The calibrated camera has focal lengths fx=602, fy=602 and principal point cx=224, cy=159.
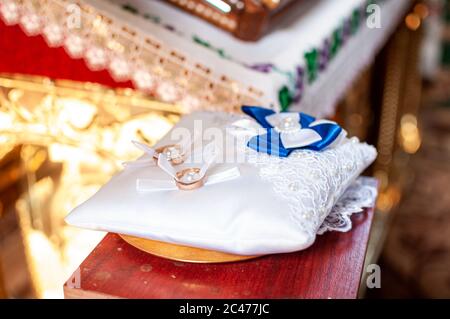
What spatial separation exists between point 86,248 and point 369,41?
78 centimetres

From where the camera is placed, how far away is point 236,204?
1.88 ft

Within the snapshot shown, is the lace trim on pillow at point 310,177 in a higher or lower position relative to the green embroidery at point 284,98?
lower

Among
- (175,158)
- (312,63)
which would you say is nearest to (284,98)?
(312,63)

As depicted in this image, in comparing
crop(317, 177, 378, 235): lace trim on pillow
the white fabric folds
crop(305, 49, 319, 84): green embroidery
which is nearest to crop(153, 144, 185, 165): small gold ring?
the white fabric folds

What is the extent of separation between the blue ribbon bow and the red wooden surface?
11cm

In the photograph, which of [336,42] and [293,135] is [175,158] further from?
[336,42]

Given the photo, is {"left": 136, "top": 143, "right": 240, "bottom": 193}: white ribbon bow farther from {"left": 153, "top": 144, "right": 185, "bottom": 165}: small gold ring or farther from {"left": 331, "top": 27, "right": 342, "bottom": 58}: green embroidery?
{"left": 331, "top": 27, "right": 342, "bottom": 58}: green embroidery

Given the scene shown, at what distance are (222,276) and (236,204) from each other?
0.23 feet

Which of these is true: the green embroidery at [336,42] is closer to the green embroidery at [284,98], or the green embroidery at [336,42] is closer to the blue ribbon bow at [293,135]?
the green embroidery at [284,98]

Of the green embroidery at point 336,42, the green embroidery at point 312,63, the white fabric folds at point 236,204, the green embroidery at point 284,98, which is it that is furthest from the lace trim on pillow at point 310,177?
the green embroidery at point 336,42

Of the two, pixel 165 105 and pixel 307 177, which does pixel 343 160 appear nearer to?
pixel 307 177

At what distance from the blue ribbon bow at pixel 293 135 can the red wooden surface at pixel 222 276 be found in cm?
11

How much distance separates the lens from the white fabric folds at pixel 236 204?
558mm

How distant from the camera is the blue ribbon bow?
67cm
